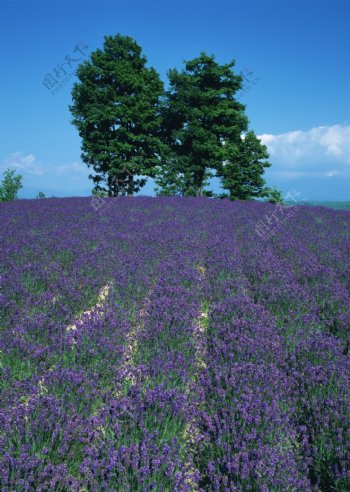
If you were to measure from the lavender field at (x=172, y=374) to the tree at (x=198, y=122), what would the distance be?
18699 millimetres

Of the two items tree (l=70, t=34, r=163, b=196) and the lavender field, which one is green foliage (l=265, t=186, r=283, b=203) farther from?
the lavender field

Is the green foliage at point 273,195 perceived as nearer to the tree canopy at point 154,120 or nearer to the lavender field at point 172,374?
the tree canopy at point 154,120

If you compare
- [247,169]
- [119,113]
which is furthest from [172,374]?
[247,169]

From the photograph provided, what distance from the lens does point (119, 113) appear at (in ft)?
73.0

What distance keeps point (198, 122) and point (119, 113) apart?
5.07 meters

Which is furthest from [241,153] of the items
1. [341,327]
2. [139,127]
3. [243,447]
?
[243,447]

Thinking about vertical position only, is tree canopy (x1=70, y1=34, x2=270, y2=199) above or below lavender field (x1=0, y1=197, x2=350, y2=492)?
above

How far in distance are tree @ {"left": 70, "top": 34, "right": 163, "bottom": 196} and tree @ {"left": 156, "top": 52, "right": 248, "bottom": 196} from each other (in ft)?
3.54

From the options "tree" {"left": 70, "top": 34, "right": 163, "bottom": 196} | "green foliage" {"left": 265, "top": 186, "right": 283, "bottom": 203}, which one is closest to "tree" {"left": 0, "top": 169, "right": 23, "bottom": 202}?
"tree" {"left": 70, "top": 34, "right": 163, "bottom": 196}

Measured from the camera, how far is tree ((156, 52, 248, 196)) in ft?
78.6

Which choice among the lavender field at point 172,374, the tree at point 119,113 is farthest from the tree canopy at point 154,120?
the lavender field at point 172,374

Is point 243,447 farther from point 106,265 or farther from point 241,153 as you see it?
point 241,153

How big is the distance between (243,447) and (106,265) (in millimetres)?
3865

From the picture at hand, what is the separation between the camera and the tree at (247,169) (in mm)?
26219
